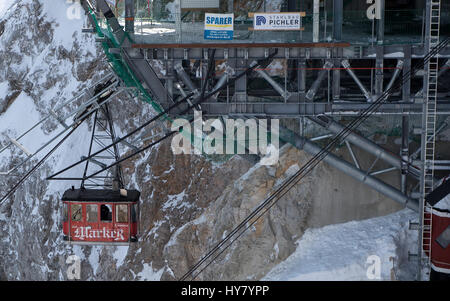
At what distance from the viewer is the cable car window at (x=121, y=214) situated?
69.7 ft

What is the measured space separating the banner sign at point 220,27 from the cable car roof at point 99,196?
5.29 m

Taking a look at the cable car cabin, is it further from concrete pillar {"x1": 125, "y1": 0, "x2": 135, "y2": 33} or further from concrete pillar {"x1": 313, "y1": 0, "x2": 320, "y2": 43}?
concrete pillar {"x1": 313, "y1": 0, "x2": 320, "y2": 43}

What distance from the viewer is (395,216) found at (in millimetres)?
23531

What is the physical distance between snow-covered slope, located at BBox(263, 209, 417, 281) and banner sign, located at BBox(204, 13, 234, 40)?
24.5 ft

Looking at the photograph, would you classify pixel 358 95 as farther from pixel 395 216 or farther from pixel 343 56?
pixel 395 216

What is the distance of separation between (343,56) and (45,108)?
43.1m

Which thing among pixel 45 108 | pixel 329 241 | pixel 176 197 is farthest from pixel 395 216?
pixel 45 108

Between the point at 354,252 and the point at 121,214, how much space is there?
7.31 m

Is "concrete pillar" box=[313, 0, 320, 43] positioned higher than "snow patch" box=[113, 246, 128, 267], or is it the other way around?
"concrete pillar" box=[313, 0, 320, 43]

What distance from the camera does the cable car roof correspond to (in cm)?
2125

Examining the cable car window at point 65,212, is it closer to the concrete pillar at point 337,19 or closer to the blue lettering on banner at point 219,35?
the blue lettering on banner at point 219,35

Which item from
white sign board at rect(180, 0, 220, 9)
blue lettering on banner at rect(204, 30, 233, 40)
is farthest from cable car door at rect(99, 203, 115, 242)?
white sign board at rect(180, 0, 220, 9)

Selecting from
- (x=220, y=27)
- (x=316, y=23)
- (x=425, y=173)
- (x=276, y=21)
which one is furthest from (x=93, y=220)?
(x=425, y=173)

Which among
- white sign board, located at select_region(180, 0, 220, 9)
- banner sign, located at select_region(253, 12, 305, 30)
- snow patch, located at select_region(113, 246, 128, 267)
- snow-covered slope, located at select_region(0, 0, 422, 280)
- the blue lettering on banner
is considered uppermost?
white sign board, located at select_region(180, 0, 220, 9)
